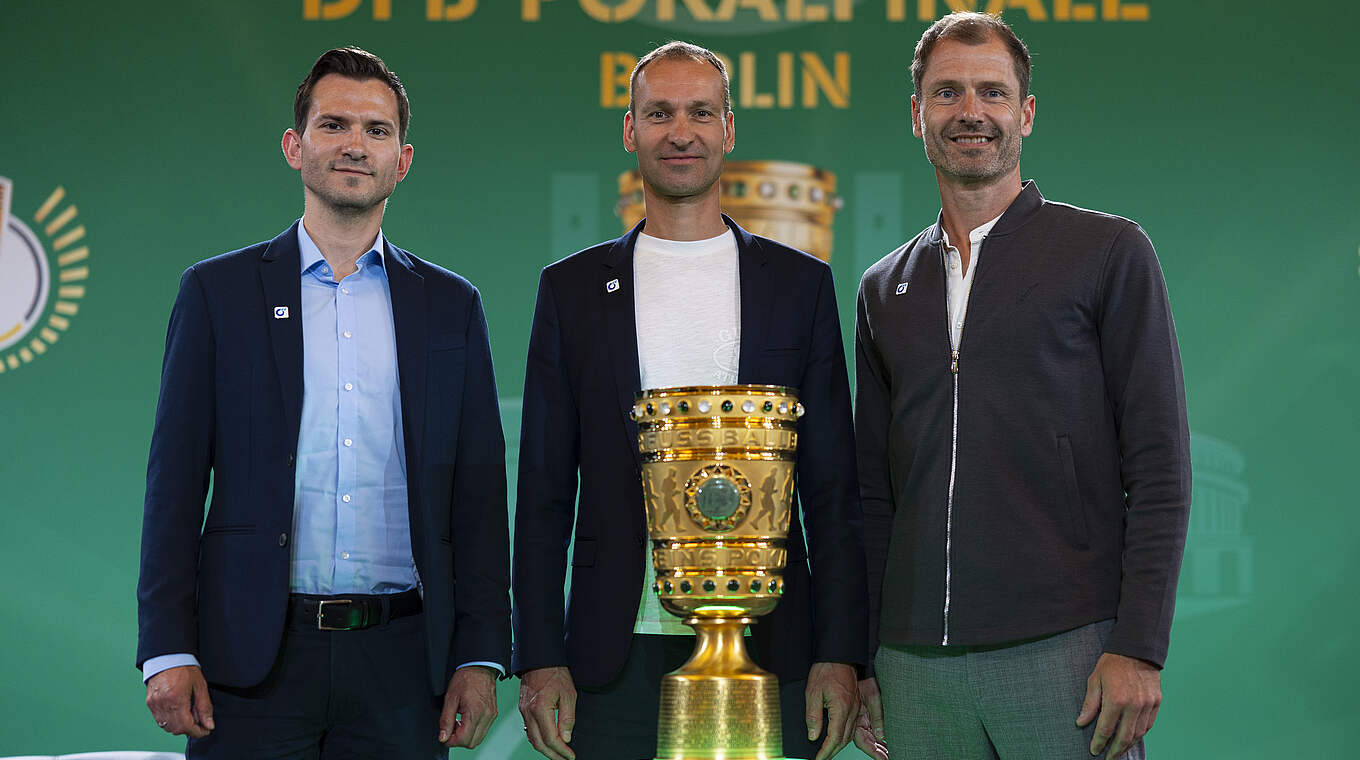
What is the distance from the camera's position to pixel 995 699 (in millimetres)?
2232

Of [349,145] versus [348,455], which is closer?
[348,455]

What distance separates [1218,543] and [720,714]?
2967 mm

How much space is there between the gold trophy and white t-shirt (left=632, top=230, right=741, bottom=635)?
446mm

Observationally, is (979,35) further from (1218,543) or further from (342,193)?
(1218,543)

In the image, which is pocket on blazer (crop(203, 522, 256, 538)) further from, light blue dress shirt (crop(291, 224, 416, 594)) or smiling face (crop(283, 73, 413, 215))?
smiling face (crop(283, 73, 413, 215))

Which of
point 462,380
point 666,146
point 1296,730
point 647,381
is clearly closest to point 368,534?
point 462,380

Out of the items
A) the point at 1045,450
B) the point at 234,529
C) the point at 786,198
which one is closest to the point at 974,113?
the point at 1045,450

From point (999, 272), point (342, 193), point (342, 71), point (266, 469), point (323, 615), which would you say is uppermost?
point (342, 71)

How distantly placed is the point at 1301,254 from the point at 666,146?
9.22 ft

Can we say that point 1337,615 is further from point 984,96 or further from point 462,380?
point 462,380

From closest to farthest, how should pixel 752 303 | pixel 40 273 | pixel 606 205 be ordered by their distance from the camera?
pixel 752 303, pixel 606 205, pixel 40 273

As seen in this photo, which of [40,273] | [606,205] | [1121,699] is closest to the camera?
[1121,699]

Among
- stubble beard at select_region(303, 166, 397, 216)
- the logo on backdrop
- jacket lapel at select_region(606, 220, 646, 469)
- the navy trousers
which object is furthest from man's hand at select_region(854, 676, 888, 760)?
the logo on backdrop

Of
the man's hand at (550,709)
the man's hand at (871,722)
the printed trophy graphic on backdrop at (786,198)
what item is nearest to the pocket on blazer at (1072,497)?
the man's hand at (871,722)
